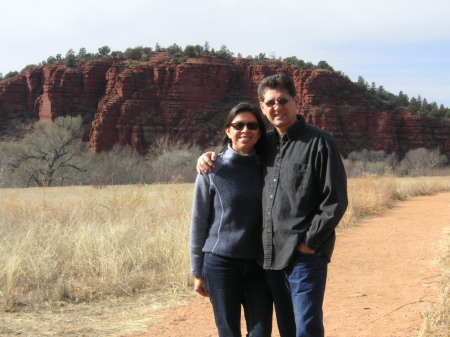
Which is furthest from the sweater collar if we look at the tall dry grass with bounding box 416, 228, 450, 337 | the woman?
the tall dry grass with bounding box 416, 228, 450, 337

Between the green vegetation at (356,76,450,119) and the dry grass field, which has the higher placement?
the green vegetation at (356,76,450,119)

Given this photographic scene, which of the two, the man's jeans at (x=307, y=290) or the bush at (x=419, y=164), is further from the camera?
the bush at (x=419, y=164)

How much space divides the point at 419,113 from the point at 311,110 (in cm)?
1661

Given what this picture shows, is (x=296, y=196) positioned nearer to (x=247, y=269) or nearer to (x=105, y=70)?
(x=247, y=269)

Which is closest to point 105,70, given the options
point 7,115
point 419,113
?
point 7,115

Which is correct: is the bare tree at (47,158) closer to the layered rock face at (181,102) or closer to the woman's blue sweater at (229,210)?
the woman's blue sweater at (229,210)

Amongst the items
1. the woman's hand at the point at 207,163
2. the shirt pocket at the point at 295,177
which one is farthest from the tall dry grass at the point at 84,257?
the shirt pocket at the point at 295,177

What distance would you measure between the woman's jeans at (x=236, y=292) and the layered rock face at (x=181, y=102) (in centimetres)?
6184

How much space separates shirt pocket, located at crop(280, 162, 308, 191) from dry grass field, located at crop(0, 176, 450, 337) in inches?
84.0

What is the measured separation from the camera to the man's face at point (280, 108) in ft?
9.73

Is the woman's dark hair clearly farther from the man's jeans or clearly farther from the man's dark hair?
the man's jeans

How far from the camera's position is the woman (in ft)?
9.89

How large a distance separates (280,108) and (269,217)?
0.64 m

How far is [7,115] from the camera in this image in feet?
229
